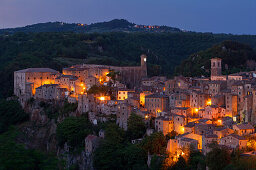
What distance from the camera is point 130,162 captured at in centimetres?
3164

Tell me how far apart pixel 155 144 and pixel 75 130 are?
8696 mm

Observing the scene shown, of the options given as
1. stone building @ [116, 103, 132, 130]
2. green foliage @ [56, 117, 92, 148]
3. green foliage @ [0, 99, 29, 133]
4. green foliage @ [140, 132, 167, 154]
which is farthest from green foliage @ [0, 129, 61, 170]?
green foliage @ [0, 99, 29, 133]

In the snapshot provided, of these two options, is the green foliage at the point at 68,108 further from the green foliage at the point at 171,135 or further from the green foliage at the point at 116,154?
the green foliage at the point at 171,135

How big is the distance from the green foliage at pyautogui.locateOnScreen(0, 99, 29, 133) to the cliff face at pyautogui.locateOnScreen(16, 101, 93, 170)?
785 mm

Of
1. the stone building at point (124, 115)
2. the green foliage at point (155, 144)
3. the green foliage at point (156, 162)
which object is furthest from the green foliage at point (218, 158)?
the stone building at point (124, 115)

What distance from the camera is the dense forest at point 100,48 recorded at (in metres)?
65.4

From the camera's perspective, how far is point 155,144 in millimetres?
30969

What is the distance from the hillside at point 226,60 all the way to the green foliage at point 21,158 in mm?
35939

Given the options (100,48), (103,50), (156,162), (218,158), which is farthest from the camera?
(100,48)

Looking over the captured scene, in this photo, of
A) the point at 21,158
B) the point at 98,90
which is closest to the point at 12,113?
the point at 98,90

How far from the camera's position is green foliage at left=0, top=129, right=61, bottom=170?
14.4 metres

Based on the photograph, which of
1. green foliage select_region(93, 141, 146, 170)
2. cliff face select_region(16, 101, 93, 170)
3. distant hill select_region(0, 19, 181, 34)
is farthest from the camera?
distant hill select_region(0, 19, 181, 34)

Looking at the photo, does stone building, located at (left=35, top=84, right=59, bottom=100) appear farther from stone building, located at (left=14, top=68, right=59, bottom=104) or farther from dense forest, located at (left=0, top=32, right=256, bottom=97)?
dense forest, located at (left=0, top=32, right=256, bottom=97)

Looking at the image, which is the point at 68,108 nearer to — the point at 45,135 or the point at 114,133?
the point at 45,135
